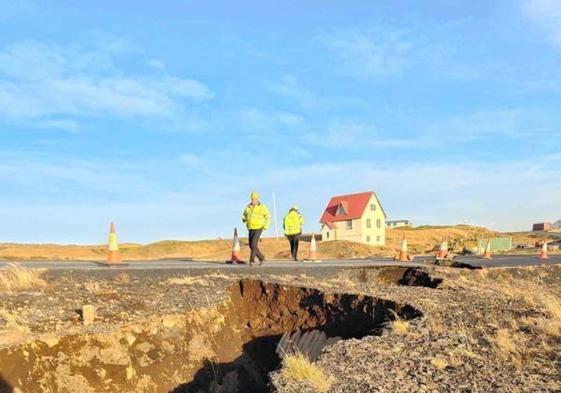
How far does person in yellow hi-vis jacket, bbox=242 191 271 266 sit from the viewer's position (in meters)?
13.7

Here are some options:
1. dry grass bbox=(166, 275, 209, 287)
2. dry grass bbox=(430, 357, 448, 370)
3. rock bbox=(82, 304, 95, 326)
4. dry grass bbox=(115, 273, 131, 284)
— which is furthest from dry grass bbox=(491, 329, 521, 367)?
dry grass bbox=(115, 273, 131, 284)

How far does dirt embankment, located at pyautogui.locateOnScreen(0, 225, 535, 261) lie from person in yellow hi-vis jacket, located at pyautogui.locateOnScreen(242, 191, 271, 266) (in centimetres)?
1345

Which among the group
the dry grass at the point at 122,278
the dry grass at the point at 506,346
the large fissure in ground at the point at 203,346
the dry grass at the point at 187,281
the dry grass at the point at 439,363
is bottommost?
the large fissure in ground at the point at 203,346

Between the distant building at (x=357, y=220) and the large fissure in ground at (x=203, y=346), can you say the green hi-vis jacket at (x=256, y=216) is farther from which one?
the distant building at (x=357, y=220)

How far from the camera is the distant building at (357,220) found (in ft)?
156

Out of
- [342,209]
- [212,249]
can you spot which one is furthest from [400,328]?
[342,209]

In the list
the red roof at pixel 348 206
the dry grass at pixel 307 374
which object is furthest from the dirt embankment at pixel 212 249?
the dry grass at pixel 307 374

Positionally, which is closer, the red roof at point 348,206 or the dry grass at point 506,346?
the dry grass at point 506,346

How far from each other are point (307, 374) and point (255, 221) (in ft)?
31.4

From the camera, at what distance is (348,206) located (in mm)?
49781

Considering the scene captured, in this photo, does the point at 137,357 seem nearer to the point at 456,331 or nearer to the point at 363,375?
the point at 363,375

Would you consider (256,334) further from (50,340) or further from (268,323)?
(50,340)

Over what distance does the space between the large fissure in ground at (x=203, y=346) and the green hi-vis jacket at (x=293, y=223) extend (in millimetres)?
9172

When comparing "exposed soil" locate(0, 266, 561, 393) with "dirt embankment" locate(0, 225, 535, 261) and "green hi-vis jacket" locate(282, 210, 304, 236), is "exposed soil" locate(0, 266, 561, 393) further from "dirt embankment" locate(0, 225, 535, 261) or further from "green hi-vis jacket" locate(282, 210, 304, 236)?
"dirt embankment" locate(0, 225, 535, 261)
